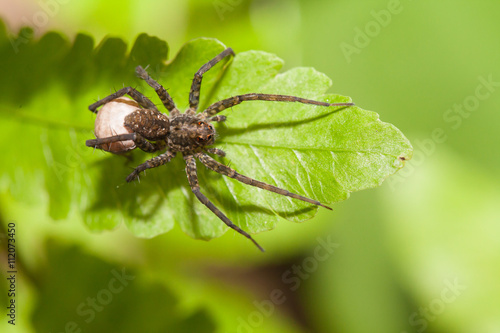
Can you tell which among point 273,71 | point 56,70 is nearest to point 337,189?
point 273,71

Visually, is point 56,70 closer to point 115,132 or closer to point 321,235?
point 115,132

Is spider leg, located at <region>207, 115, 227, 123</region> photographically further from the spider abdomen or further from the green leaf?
the spider abdomen

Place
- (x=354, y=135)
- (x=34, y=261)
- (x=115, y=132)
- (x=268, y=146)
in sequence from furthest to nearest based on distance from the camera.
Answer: (x=34, y=261) < (x=115, y=132) < (x=268, y=146) < (x=354, y=135)

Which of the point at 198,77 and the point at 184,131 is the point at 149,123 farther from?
the point at 198,77

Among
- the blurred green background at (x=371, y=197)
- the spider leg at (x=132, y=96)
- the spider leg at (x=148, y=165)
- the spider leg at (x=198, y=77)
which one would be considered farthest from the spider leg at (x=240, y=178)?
the blurred green background at (x=371, y=197)

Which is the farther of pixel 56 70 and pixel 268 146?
pixel 56 70

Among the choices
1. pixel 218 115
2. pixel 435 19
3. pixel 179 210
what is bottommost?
pixel 179 210

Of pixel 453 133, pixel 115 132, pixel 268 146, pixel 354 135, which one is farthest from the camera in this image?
pixel 453 133

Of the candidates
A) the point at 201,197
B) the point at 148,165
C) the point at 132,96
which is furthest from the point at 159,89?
the point at 201,197
